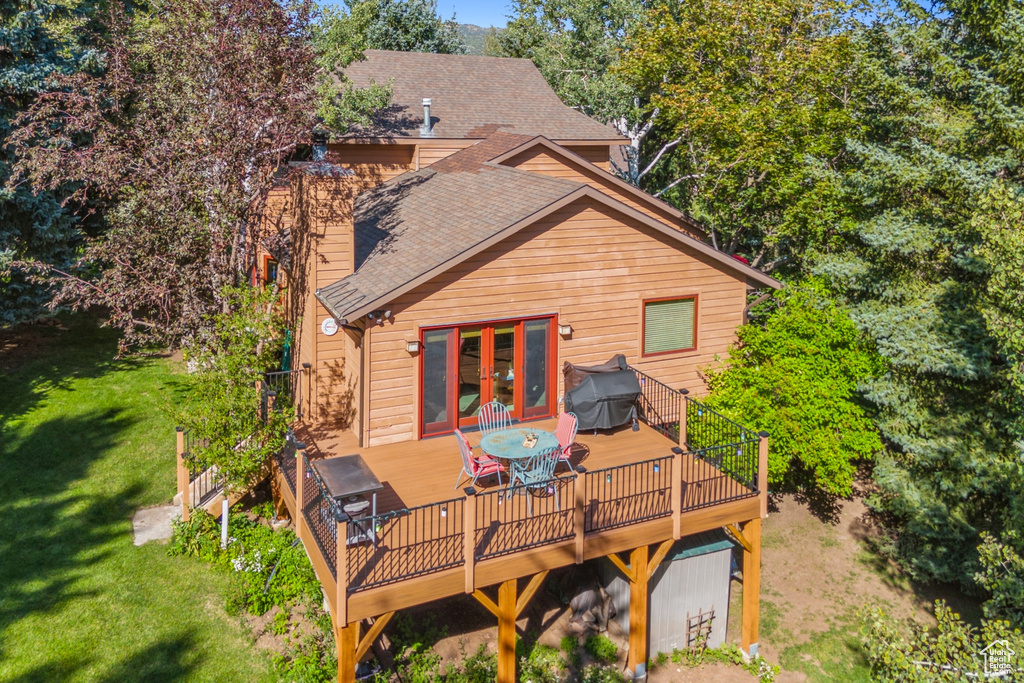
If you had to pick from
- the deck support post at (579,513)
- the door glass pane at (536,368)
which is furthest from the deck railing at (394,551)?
the door glass pane at (536,368)

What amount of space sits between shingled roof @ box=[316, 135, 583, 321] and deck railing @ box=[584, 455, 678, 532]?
4.42m

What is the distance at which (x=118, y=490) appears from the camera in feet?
44.8

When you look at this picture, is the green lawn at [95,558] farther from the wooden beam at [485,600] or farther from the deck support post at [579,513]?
the deck support post at [579,513]

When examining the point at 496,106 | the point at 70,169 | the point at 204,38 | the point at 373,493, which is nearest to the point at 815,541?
the point at 373,493

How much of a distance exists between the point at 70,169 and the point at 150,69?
4777 mm

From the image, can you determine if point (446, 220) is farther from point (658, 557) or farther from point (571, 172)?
point (658, 557)

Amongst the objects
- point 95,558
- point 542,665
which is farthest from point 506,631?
point 95,558

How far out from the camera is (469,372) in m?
13.1

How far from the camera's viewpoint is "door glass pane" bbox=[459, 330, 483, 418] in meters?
13.0

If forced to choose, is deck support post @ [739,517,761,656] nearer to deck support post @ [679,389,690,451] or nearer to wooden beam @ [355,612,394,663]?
deck support post @ [679,389,690,451]

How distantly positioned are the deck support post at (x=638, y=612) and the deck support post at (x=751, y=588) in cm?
197

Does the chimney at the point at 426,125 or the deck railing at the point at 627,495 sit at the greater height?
the chimney at the point at 426,125

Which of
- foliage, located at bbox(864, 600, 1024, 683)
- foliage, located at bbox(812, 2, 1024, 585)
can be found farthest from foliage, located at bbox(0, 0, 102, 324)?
foliage, located at bbox(812, 2, 1024, 585)

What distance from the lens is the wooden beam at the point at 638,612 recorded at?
36.0 feet
